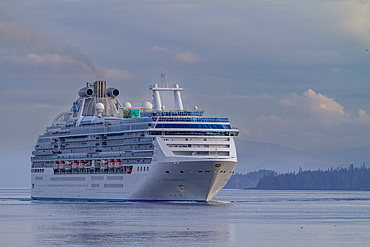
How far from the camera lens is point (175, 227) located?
266 feet

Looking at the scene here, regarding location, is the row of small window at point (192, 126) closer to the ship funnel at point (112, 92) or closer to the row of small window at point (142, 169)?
the row of small window at point (142, 169)

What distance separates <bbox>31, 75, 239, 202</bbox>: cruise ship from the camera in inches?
4513

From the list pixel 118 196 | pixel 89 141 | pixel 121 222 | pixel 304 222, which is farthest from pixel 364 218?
pixel 89 141

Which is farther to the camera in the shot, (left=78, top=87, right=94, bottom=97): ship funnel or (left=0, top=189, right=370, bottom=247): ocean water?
(left=78, top=87, right=94, bottom=97): ship funnel

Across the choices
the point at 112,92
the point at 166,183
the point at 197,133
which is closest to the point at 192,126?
the point at 197,133

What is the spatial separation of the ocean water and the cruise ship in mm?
4506

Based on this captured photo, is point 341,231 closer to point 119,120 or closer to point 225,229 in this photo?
point 225,229

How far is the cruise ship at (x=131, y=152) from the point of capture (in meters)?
115

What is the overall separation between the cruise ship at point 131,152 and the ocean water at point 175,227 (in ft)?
14.8

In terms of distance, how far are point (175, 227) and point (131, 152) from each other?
4245cm

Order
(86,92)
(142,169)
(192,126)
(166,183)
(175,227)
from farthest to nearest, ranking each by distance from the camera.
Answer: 1. (86,92)
2. (142,169)
3. (192,126)
4. (166,183)
5. (175,227)

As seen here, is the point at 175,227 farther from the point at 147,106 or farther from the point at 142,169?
the point at 147,106

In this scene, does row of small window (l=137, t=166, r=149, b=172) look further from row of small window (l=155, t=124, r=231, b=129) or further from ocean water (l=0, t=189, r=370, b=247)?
row of small window (l=155, t=124, r=231, b=129)

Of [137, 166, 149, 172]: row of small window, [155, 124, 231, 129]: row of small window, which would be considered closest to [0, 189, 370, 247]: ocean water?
[137, 166, 149, 172]: row of small window
